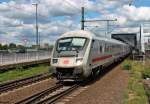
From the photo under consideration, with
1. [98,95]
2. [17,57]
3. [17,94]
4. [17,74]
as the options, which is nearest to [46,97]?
[17,94]

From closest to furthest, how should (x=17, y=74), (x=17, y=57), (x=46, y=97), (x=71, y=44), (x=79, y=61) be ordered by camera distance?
(x=46, y=97) → (x=79, y=61) → (x=71, y=44) → (x=17, y=74) → (x=17, y=57)

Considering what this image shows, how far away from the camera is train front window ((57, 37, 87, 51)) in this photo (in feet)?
62.2

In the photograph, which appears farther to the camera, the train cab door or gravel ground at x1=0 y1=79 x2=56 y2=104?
the train cab door

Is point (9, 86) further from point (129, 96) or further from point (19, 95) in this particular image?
point (129, 96)

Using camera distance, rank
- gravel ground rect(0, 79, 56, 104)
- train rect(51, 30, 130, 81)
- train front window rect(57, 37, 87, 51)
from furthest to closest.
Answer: train front window rect(57, 37, 87, 51)
train rect(51, 30, 130, 81)
gravel ground rect(0, 79, 56, 104)

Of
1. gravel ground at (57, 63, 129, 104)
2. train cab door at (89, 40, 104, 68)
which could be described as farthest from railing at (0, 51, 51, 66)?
gravel ground at (57, 63, 129, 104)

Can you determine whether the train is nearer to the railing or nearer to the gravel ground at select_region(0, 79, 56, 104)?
the gravel ground at select_region(0, 79, 56, 104)

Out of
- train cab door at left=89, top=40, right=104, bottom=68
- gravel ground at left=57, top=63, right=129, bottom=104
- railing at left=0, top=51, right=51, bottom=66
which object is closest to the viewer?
gravel ground at left=57, top=63, right=129, bottom=104

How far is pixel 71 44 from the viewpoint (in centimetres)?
1922

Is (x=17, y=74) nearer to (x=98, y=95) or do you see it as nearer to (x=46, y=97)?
(x=98, y=95)

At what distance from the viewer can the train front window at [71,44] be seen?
62.2ft

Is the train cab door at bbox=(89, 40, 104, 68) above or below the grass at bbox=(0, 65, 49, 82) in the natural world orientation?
above

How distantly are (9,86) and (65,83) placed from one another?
124 inches

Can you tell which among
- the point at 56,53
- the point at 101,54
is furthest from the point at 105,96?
the point at 101,54
